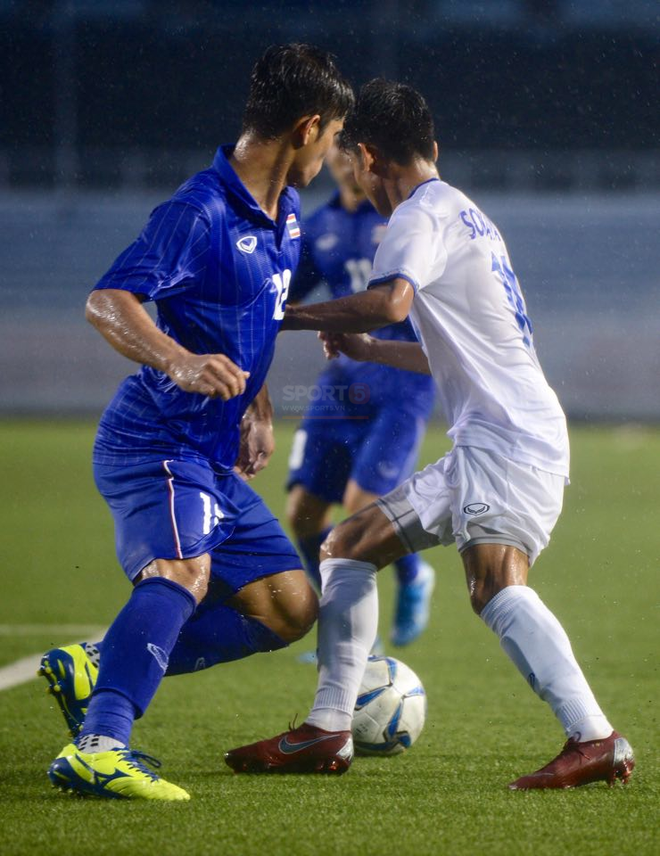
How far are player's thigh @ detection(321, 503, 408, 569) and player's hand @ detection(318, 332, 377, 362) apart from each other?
0.45 meters

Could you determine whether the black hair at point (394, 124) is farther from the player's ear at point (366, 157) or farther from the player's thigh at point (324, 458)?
the player's thigh at point (324, 458)

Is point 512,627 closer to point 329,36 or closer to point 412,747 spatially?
point 412,747

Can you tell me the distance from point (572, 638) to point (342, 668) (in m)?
2.46

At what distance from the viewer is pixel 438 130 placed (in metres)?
25.2

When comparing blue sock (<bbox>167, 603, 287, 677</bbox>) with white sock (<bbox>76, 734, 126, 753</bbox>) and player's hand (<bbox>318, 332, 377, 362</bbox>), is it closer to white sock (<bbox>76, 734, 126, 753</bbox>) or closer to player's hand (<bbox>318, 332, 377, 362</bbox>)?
white sock (<bbox>76, 734, 126, 753</bbox>)

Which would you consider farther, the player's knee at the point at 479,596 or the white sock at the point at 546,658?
the player's knee at the point at 479,596

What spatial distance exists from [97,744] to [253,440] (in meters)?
1.06

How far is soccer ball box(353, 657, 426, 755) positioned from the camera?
3723 mm

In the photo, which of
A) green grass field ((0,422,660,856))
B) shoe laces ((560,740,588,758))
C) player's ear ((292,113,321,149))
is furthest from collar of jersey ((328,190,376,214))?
shoe laces ((560,740,588,758))

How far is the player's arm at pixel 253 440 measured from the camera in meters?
3.73

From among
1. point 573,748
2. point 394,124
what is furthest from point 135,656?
point 394,124

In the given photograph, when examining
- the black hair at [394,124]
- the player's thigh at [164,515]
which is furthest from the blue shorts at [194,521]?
the black hair at [394,124]

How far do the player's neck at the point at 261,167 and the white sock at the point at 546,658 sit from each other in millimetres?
1163

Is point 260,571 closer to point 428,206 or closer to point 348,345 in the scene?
point 348,345
